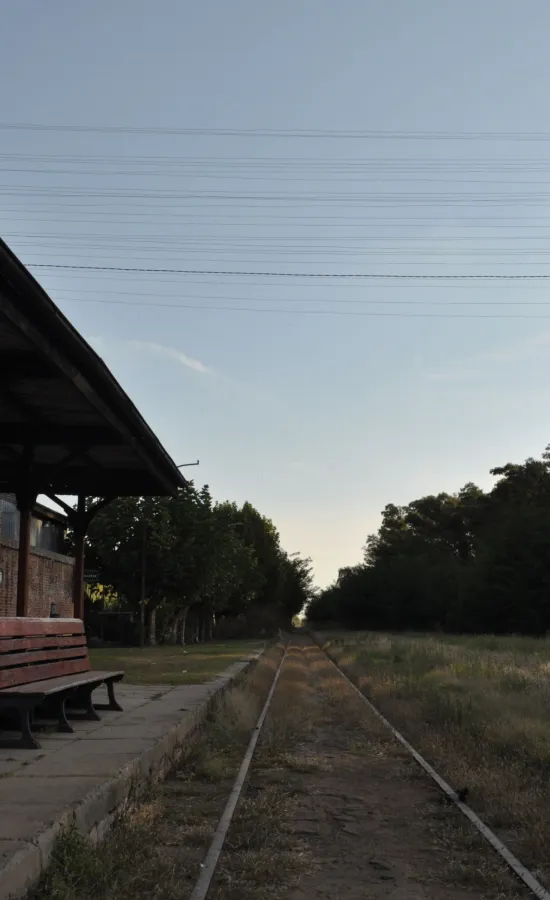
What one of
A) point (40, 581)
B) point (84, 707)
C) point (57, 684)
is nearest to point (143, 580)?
point (40, 581)

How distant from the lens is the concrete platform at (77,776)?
4.72 meters

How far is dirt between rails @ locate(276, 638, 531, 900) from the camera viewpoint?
5.16 meters

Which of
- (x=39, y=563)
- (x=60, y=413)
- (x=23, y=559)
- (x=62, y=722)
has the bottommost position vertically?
(x=62, y=722)

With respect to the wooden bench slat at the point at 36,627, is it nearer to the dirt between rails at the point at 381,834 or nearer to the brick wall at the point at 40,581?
the dirt between rails at the point at 381,834

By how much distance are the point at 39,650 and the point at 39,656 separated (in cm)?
17

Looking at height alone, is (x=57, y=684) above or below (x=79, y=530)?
below

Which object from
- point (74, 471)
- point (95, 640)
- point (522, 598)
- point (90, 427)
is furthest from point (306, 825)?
point (522, 598)

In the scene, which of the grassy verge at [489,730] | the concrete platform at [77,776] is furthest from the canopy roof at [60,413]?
the grassy verge at [489,730]

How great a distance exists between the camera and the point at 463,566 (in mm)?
80875

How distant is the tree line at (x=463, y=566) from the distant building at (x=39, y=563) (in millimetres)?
29911

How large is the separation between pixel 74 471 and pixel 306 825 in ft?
28.6

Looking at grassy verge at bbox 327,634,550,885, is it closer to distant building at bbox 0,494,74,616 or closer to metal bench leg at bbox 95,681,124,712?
metal bench leg at bbox 95,681,124,712

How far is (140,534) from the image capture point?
41281 millimetres

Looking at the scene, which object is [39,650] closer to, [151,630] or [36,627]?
[36,627]
